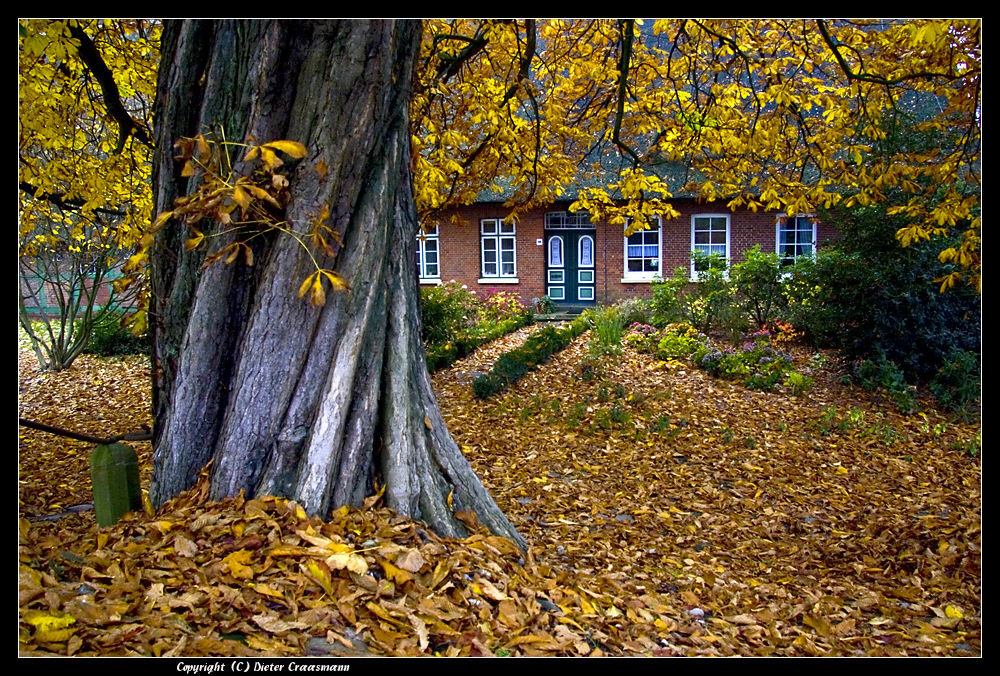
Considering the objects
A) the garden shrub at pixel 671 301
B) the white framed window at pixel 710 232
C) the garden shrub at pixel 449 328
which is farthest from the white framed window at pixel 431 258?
the garden shrub at pixel 671 301

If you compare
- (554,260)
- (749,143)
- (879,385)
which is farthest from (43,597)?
(554,260)

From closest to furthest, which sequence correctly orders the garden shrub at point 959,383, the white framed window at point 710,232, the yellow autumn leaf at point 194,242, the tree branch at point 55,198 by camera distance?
the yellow autumn leaf at point 194,242
the tree branch at point 55,198
the garden shrub at point 959,383
the white framed window at point 710,232

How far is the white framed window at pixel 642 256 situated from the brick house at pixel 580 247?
28mm

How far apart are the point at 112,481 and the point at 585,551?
8.93ft

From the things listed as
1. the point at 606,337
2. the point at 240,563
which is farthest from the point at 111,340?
the point at 240,563

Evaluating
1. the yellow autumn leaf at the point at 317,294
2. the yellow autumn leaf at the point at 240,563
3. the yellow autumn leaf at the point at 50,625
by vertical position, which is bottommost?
the yellow autumn leaf at the point at 50,625

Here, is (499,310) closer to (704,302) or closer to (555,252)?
(704,302)

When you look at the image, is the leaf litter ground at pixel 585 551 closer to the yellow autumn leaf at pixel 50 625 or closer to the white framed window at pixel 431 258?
the yellow autumn leaf at pixel 50 625

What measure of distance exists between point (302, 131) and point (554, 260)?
17.8 meters

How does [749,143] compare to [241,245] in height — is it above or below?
above

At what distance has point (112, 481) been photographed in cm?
328

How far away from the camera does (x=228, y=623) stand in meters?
2.49

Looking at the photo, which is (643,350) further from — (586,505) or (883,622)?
(883,622)

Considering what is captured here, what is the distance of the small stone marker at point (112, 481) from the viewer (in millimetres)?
3264
